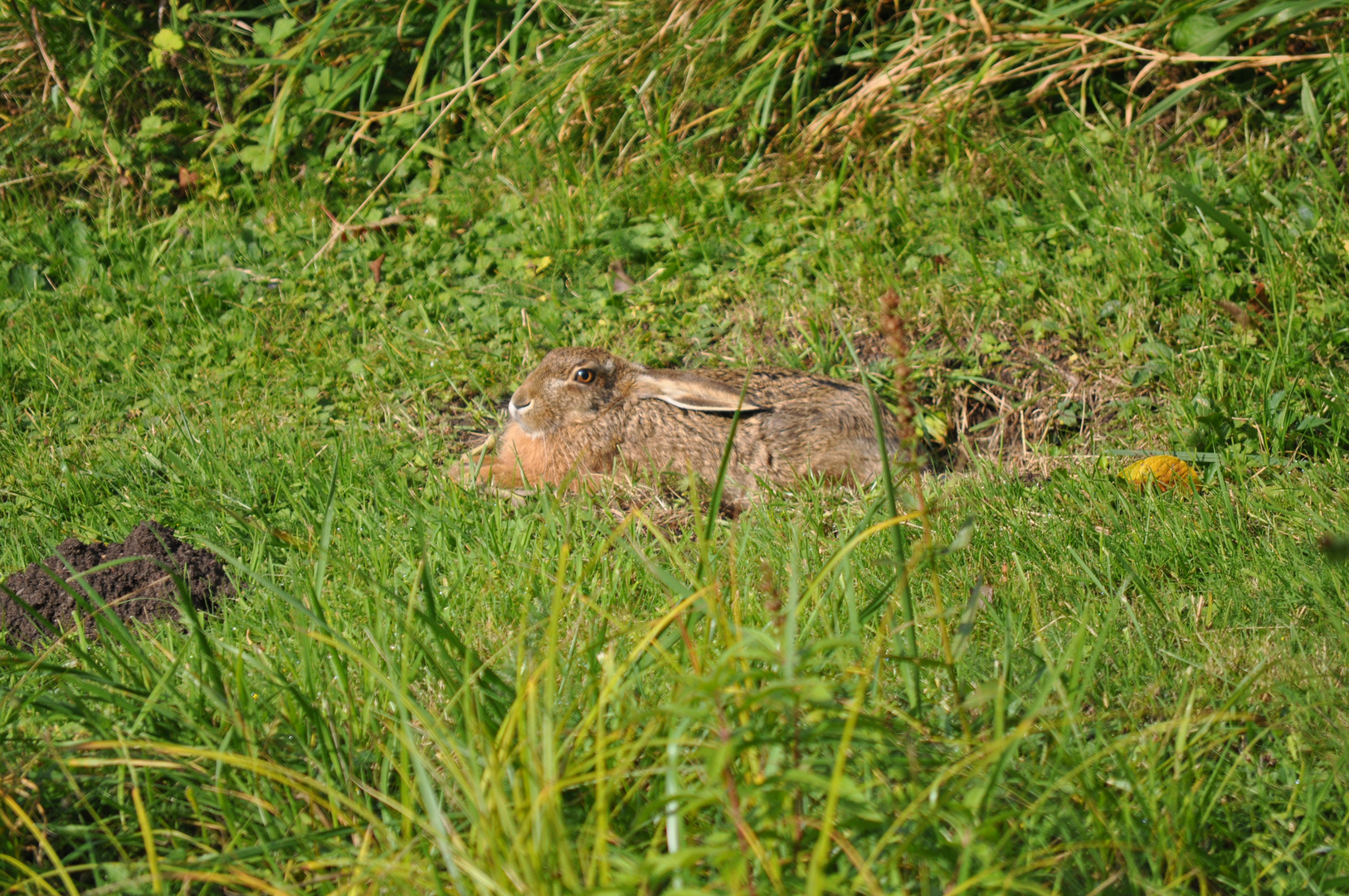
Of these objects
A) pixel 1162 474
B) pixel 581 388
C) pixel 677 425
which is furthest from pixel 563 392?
pixel 1162 474

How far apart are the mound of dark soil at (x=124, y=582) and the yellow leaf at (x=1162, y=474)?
9.76 feet

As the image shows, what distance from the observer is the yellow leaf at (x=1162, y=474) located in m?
3.72

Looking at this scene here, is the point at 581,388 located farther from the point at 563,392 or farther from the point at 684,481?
the point at 684,481

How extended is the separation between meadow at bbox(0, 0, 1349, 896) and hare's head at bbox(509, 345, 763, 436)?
15.8 inches

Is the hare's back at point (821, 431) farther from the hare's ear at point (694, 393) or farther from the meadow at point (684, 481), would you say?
the meadow at point (684, 481)

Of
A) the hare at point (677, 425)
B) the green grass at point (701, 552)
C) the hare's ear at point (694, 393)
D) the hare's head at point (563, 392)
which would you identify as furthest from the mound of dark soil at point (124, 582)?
the hare's ear at point (694, 393)

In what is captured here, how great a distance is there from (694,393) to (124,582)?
6.94 feet

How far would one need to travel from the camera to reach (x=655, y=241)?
561cm

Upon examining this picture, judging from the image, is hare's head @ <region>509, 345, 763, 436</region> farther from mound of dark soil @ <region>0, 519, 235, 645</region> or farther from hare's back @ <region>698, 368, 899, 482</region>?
mound of dark soil @ <region>0, 519, 235, 645</region>

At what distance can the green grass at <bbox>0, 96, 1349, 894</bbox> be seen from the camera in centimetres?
185

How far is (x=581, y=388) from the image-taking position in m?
4.60

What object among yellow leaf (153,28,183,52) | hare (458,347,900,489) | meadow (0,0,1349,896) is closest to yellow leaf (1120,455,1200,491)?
meadow (0,0,1349,896)

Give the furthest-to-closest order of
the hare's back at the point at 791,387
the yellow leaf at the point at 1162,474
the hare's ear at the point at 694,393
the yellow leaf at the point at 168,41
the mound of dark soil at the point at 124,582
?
the yellow leaf at the point at 168,41 → the hare's back at the point at 791,387 → the hare's ear at the point at 694,393 → the yellow leaf at the point at 1162,474 → the mound of dark soil at the point at 124,582

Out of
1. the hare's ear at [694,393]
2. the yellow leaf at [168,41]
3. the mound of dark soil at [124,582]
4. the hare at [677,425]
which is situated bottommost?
the hare at [677,425]
